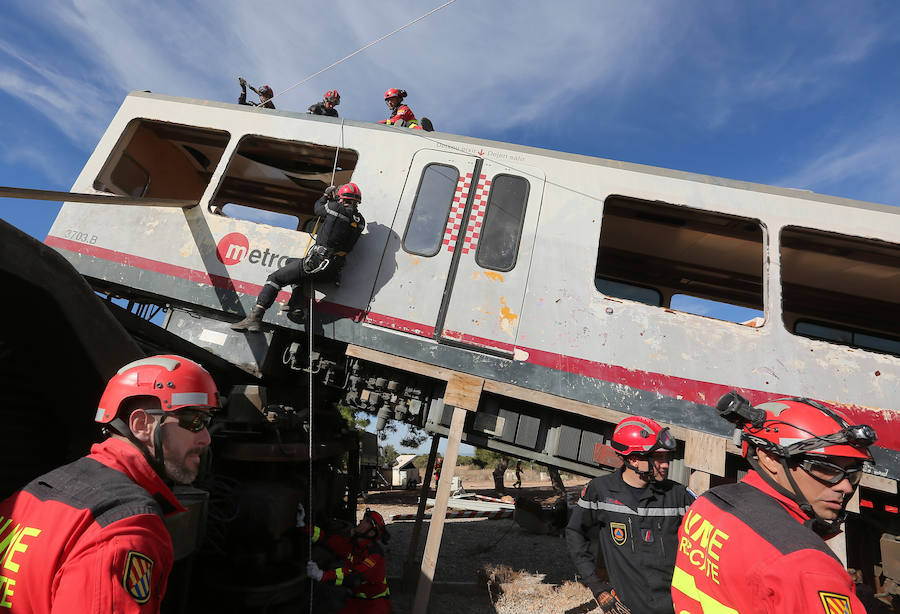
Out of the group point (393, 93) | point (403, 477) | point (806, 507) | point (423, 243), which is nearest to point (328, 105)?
point (393, 93)

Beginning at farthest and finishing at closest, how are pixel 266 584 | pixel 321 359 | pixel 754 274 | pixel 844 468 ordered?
1. pixel 754 274
2. pixel 321 359
3. pixel 266 584
4. pixel 844 468

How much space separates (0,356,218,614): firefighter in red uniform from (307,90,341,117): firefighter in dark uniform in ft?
16.7

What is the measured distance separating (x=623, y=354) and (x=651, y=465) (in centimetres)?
117

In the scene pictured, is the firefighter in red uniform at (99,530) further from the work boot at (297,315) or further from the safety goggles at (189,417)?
the work boot at (297,315)

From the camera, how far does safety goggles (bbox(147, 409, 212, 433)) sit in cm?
184

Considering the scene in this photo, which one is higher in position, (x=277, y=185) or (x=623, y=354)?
(x=277, y=185)

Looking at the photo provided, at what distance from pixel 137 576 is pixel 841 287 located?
26.6 ft

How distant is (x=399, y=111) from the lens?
21.0 ft

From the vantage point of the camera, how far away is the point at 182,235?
5.02m

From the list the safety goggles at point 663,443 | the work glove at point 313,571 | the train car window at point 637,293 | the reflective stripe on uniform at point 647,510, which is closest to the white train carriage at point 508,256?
the safety goggles at point 663,443

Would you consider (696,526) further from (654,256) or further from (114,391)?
(654,256)

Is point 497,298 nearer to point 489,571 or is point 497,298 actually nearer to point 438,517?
point 438,517

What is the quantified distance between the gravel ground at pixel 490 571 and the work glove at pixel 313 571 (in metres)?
1.85

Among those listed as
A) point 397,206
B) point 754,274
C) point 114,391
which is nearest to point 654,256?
point 754,274
